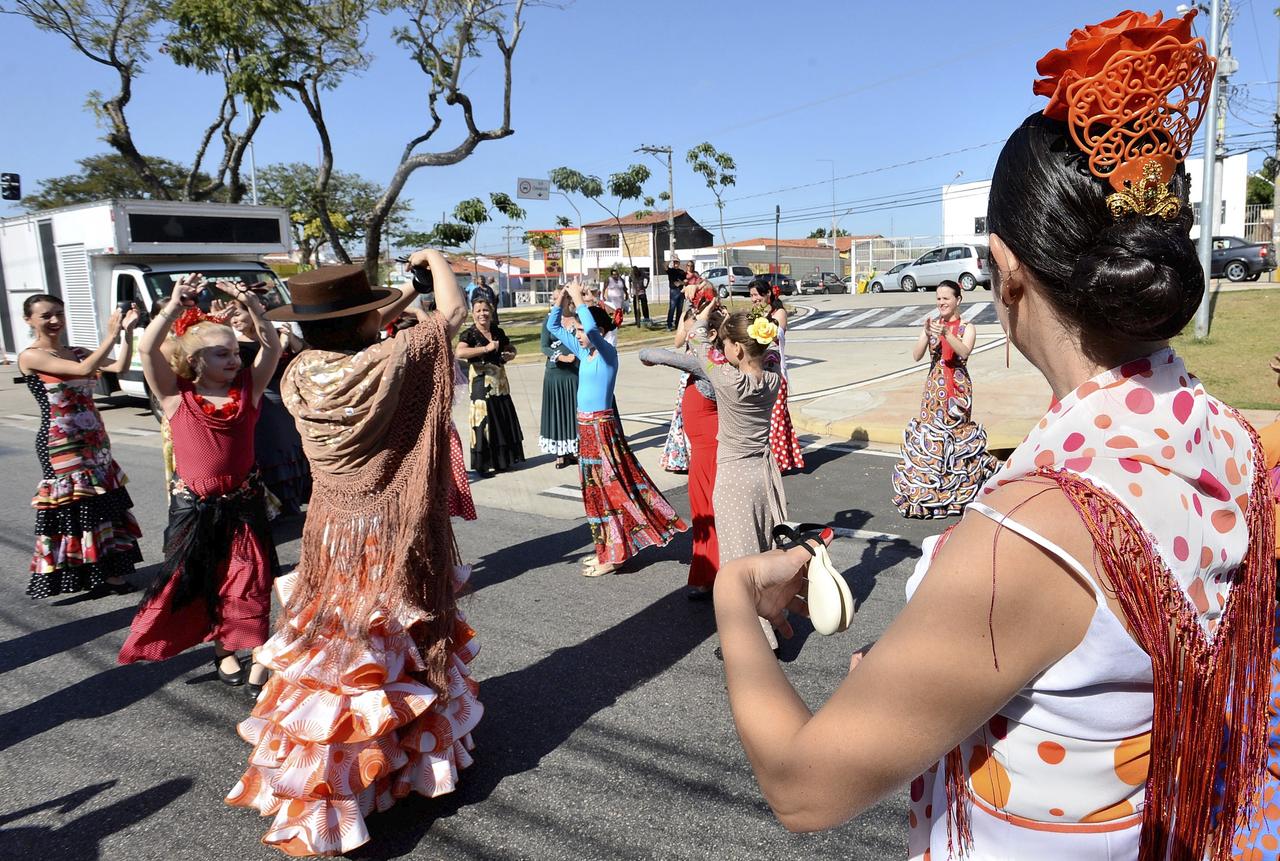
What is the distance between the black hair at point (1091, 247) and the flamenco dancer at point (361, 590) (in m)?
2.27

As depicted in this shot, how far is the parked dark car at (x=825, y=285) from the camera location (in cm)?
4325

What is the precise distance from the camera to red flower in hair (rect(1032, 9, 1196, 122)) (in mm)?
1083

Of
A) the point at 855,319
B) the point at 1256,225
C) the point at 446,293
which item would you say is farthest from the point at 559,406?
the point at 1256,225

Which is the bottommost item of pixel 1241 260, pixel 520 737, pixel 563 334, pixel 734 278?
pixel 520 737

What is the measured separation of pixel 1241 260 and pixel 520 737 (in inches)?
1092

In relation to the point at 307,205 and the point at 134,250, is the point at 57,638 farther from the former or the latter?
the point at 307,205

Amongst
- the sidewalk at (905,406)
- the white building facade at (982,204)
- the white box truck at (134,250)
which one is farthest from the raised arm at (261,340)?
the white building facade at (982,204)

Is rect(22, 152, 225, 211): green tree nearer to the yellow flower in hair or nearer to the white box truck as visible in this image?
the white box truck

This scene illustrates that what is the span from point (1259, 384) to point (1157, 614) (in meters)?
12.8

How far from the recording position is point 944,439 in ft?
23.1

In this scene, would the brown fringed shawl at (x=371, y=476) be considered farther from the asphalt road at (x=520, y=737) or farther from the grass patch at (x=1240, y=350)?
the grass patch at (x=1240, y=350)

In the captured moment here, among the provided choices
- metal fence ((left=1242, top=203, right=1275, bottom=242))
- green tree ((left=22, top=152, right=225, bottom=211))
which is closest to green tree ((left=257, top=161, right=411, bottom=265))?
green tree ((left=22, top=152, right=225, bottom=211))

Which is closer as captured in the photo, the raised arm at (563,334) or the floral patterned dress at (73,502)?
the floral patterned dress at (73,502)

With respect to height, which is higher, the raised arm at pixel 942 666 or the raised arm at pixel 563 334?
the raised arm at pixel 563 334
